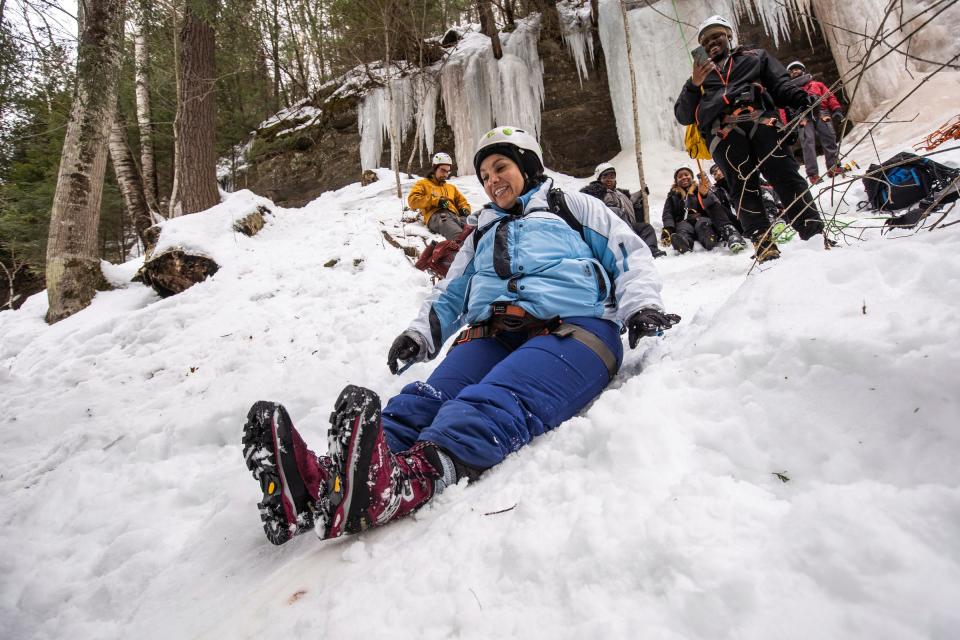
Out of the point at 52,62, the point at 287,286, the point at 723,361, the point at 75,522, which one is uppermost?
the point at 52,62

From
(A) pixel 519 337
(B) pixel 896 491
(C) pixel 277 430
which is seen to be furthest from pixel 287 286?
(B) pixel 896 491

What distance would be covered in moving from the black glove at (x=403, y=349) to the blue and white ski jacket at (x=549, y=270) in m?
0.03

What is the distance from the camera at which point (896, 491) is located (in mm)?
731

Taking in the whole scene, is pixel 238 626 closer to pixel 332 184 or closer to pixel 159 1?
pixel 159 1

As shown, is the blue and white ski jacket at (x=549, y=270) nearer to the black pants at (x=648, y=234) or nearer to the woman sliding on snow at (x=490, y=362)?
the woman sliding on snow at (x=490, y=362)

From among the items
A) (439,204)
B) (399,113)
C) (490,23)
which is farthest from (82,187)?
(490,23)

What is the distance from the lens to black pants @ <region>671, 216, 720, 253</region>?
524 cm

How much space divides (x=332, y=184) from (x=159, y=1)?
6.23 meters

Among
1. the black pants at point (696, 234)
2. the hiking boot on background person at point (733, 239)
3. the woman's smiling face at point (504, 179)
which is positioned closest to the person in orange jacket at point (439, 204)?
the black pants at point (696, 234)

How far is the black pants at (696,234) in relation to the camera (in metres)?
5.24

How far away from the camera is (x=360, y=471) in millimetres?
1078

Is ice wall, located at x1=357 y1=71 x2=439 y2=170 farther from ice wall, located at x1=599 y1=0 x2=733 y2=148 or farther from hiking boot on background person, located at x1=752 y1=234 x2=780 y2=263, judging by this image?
hiking boot on background person, located at x1=752 y1=234 x2=780 y2=263

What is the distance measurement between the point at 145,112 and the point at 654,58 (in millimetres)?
10818

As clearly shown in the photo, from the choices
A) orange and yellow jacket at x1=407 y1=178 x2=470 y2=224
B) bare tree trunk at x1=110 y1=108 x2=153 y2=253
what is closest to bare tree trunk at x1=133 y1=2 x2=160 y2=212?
bare tree trunk at x1=110 y1=108 x2=153 y2=253
